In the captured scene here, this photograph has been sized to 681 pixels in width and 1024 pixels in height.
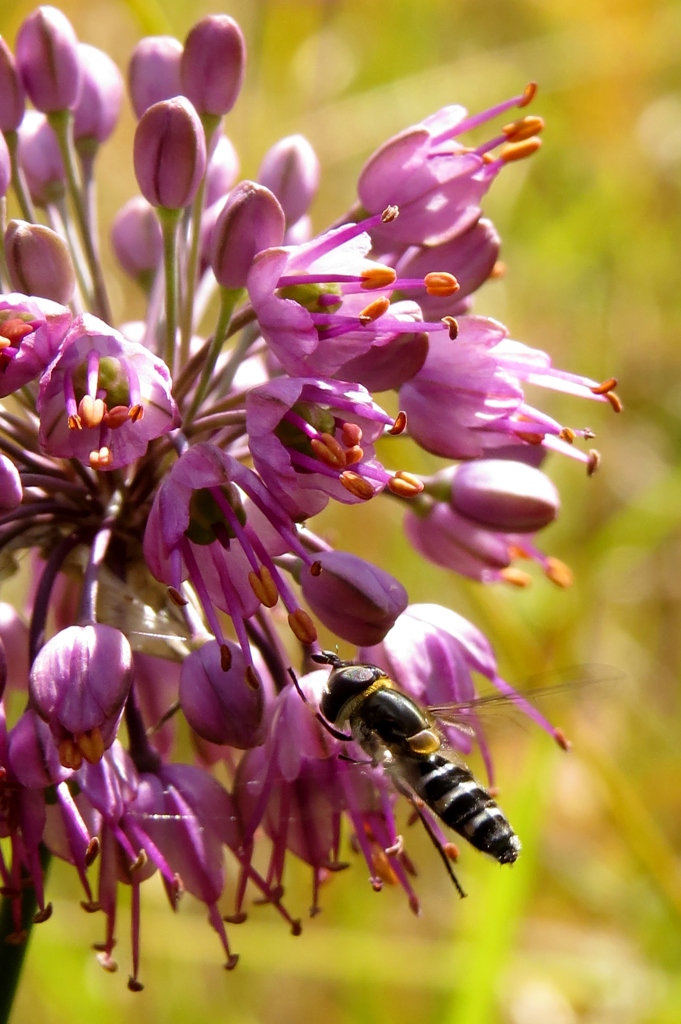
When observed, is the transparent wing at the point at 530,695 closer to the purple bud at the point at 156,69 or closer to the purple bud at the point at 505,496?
the purple bud at the point at 505,496

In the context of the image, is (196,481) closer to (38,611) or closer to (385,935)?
(38,611)

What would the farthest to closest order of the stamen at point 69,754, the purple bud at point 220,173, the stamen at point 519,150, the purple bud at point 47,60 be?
the purple bud at point 220,173 → the purple bud at point 47,60 → the stamen at point 519,150 → the stamen at point 69,754

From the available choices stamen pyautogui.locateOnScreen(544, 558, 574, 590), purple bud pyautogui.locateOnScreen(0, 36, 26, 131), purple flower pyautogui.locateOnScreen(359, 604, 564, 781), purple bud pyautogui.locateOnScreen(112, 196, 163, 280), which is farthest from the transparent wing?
purple bud pyautogui.locateOnScreen(0, 36, 26, 131)

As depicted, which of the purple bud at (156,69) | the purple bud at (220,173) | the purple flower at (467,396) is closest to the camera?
the purple flower at (467,396)

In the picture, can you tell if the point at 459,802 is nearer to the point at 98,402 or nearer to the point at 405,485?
the point at 405,485

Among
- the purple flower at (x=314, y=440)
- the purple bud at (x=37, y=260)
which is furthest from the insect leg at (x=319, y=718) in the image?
the purple bud at (x=37, y=260)

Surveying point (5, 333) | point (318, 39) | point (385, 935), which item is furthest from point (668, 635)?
point (5, 333)

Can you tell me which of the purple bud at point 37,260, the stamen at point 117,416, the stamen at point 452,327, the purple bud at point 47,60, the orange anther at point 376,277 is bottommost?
the stamen at point 117,416

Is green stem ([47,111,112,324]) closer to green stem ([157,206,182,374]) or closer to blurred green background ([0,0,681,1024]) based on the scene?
green stem ([157,206,182,374])
